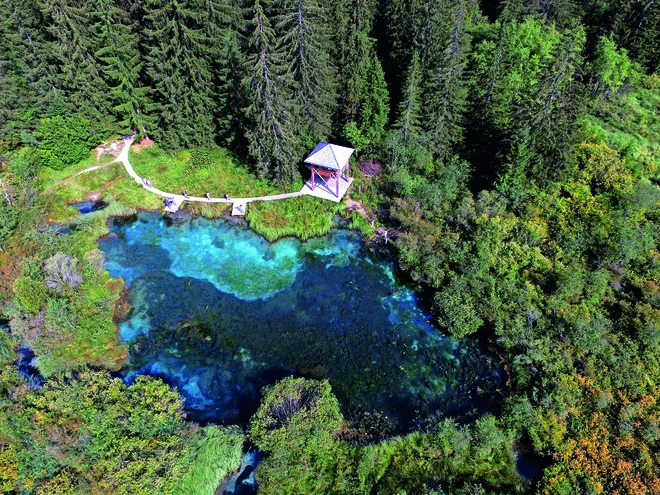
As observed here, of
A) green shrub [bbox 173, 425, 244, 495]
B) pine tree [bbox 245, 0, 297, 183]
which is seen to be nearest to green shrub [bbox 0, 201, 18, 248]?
pine tree [bbox 245, 0, 297, 183]

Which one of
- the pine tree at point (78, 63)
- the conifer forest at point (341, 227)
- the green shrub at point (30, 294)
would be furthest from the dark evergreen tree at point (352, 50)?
the green shrub at point (30, 294)

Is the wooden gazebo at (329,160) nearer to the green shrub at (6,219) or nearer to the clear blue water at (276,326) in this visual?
the clear blue water at (276,326)

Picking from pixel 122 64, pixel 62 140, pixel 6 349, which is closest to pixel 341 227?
pixel 122 64

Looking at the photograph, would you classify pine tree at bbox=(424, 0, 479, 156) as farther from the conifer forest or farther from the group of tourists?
the group of tourists

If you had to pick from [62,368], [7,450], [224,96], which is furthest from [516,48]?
[7,450]

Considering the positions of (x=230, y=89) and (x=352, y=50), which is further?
(x=230, y=89)

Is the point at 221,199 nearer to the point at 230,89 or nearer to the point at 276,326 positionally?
the point at 230,89
